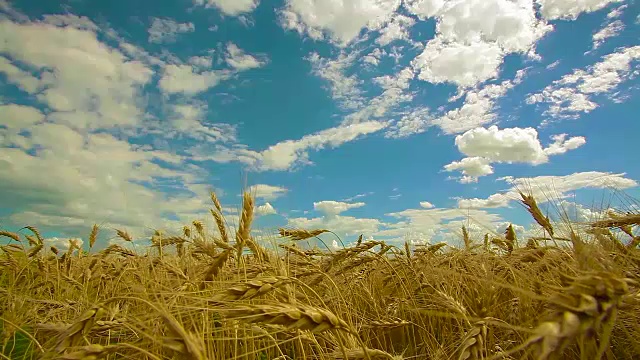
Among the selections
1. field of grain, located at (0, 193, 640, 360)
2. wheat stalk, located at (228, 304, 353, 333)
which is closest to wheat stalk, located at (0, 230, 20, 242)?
field of grain, located at (0, 193, 640, 360)

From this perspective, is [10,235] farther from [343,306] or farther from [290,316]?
[290,316]

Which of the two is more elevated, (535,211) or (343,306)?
(535,211)

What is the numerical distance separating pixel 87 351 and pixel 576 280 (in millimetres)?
1574

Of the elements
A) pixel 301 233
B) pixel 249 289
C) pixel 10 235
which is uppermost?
pixel 10 235

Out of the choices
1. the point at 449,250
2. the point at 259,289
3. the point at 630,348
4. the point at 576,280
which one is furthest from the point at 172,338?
the point at 449,250

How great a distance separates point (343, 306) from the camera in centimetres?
312

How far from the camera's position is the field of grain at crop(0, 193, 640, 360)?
137 cm

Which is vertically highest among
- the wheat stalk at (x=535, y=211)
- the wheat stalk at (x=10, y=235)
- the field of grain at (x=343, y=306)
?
the wheat stalk at (x=10, y=235)

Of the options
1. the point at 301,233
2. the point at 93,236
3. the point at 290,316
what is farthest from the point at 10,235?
the point at 290,316

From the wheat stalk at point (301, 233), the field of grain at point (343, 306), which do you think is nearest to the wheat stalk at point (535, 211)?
the field of grain at point (343, 306)

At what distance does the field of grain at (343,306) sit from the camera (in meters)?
1.37

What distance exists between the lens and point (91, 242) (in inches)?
255

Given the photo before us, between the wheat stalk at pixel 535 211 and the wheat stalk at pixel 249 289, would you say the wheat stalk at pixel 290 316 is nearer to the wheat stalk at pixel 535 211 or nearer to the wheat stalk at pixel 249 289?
the wheat stalk at pixel 249 289

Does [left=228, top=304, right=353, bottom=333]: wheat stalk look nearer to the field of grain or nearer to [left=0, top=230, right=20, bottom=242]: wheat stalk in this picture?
the field of grain
